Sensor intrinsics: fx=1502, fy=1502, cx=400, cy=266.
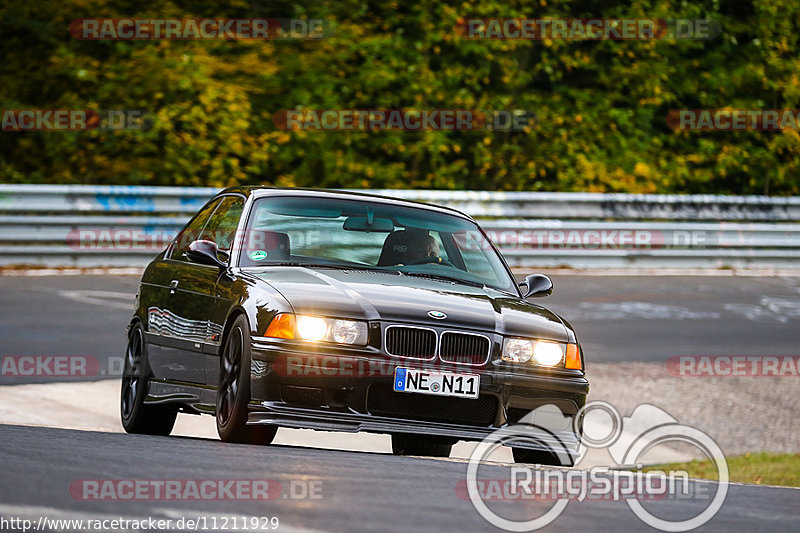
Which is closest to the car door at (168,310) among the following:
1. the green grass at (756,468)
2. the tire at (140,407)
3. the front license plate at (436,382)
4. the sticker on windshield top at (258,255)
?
the tire at (140,407)

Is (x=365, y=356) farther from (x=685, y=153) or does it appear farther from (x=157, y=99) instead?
(x=685, y=153)

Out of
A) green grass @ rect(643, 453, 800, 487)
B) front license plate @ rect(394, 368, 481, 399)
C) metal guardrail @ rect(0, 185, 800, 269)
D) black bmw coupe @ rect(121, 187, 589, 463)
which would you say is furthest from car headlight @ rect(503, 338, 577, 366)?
metal guardrail @ rect(0, 185, 800, 269)

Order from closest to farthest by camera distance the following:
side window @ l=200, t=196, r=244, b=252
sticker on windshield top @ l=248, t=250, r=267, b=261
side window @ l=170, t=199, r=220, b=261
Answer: sticker on windshield top @ l=248, t=250, r=267, b=261
side window @ l=200, t=196, r=244, b=252
side window @ l=170, t=199, r=220, b=261

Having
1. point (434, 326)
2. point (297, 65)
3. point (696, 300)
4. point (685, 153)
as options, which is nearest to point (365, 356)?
point (434, 326)

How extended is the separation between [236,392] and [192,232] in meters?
2.51

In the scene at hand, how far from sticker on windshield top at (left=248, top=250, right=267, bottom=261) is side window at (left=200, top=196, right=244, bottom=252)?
0.85 feet

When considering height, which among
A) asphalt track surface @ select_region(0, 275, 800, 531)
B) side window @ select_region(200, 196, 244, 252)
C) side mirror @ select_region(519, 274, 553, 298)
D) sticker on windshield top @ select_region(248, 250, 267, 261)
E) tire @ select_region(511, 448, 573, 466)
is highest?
side window @ select_region(200, 196, 244, 252)

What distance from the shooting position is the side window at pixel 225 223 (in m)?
9.02

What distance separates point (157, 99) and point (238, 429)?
15373 mm

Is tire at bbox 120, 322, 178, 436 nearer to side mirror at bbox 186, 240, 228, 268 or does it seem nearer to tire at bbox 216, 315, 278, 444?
side mirror at bbox 186, 240, 228, 268

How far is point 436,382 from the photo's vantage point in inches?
299

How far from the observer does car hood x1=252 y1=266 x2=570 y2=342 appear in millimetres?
7598

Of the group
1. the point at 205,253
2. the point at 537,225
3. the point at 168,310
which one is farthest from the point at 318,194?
the point at 537,225

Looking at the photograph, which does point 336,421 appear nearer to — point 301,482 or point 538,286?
point 301,482
